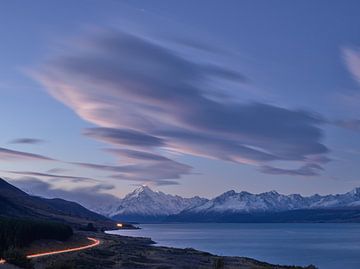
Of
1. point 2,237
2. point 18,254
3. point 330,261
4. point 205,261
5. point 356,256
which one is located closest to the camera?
point 18,254

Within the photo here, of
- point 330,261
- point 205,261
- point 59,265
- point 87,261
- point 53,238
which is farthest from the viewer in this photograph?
point 330,261

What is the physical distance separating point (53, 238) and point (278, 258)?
2206 inches

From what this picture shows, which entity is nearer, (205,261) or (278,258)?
(205,261)

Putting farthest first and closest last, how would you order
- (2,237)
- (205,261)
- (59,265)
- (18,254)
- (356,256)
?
(356,256) → (205,261) → (2,237) → (18,254) → (59,265)

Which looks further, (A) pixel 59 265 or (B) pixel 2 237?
(B) pixel 2 237

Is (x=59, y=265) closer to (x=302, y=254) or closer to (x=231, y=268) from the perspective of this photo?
(x=231, y=268)

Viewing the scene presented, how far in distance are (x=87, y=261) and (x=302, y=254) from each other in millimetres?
91978

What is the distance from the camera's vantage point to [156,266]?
8575 cm

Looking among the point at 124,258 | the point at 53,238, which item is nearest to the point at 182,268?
the point at 124,258

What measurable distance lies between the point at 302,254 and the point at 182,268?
8237cm

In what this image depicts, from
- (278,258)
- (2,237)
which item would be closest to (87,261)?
(2,237)

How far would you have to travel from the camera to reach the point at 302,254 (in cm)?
15900

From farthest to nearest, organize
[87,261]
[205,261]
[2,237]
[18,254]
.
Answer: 1. [205,261]
2. [2,237]
3. [87,261]
4. [18,254]

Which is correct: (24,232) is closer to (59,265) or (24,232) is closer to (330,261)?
(59,265)
